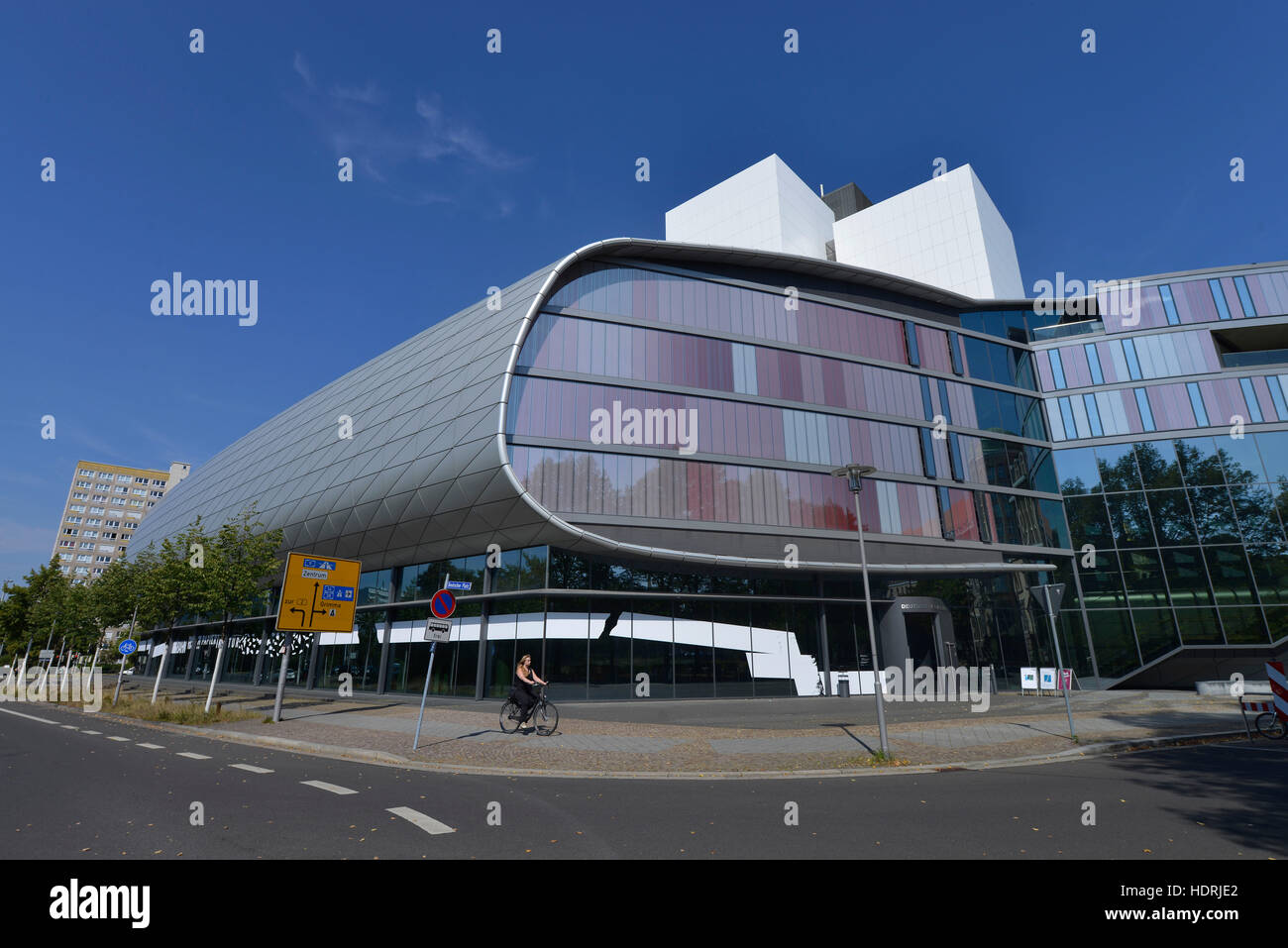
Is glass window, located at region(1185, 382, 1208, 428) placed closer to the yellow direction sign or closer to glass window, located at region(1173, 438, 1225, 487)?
glass window, located at region(1173, 438, 1225, 487)

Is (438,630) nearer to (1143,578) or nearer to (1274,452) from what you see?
(1143,578)

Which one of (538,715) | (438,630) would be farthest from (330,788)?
(538,715)

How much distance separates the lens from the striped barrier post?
1417 centimetres

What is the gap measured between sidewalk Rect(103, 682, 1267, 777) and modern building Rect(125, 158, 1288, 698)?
4291 millimetres

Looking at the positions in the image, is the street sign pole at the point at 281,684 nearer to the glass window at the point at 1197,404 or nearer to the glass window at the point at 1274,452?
the glass window at the point at 1197,404

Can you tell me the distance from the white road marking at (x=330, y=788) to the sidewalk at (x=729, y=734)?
2.26 m

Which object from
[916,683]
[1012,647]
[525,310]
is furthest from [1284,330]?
[525,310]

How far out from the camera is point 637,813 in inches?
302

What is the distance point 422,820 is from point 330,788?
9.92ft

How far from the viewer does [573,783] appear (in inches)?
391

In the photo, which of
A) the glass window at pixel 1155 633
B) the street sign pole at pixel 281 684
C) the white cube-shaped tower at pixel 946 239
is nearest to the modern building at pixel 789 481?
the glass window at pixel 1155 633

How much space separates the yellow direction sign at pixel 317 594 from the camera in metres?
19.2
